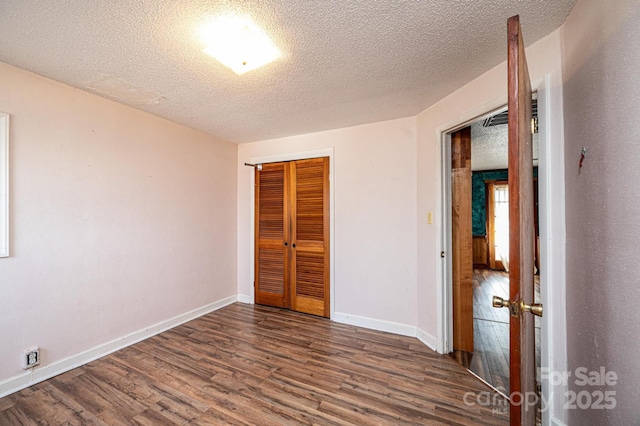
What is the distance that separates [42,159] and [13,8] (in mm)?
1130

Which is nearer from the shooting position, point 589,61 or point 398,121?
point 589,61

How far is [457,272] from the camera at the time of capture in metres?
2.46

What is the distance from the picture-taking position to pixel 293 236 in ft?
11.3

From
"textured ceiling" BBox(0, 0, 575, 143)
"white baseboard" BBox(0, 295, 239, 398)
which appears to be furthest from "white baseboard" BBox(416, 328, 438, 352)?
"white baseboard" BBox(0, 295, 239, 398)

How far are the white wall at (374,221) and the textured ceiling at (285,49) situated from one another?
514 mm

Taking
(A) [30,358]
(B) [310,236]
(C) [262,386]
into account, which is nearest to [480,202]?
(B) [310,236]

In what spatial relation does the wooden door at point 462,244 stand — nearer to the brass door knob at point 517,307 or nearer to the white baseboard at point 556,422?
the white baseboard at point 556,422

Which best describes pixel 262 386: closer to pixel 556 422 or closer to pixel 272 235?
pixel 556 422

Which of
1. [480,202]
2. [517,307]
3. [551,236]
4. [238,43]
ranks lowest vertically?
[517,307]

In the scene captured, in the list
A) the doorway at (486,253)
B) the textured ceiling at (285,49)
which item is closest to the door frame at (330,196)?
the textured ceiling at (285,49)

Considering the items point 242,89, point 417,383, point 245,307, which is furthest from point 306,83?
point 245,307

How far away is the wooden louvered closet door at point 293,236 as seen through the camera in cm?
327

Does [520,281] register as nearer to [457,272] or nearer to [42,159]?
[457,272]

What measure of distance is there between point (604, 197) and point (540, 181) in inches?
18.8
